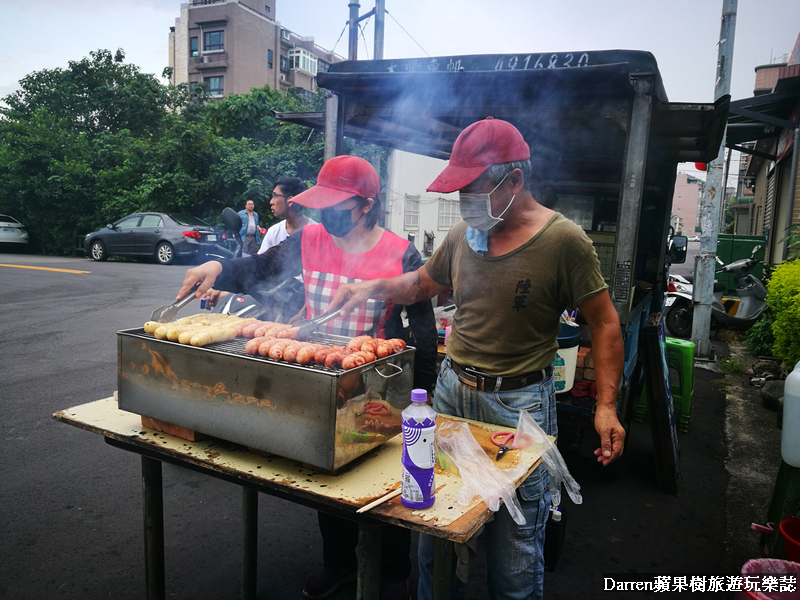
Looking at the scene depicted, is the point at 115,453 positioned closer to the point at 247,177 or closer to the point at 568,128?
the point at 568,128

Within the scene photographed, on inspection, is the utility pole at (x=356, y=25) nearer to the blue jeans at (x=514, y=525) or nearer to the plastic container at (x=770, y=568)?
the blue jeans at (x=514, y=525)

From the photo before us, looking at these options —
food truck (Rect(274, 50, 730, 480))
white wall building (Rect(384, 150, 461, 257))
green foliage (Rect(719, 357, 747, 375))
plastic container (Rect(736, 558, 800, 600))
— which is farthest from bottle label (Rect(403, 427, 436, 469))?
white wall building (Rect(384, 150, 461, 257))

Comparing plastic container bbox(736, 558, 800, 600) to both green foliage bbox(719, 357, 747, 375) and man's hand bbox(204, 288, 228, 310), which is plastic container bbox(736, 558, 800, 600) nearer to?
man's hand bbox(204, 288, 228, 310)

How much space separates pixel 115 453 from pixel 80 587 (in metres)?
1.78

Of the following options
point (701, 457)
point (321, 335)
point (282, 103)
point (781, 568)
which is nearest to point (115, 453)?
point (321, 335)

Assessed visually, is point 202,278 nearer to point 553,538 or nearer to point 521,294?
point 521,294

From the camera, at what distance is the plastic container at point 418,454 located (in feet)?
5.55

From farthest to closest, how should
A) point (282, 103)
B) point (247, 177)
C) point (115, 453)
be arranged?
point (282, 103)
point (247, 177)
point (115, 453)

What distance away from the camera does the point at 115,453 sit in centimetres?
458

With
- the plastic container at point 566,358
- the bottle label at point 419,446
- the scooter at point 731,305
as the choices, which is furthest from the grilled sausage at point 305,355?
the scooter at point 731,305

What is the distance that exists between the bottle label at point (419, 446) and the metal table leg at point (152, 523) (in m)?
1.30

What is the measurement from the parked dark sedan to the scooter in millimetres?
12042

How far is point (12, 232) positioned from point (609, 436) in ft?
80.8

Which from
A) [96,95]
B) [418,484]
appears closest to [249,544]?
[418,484]
